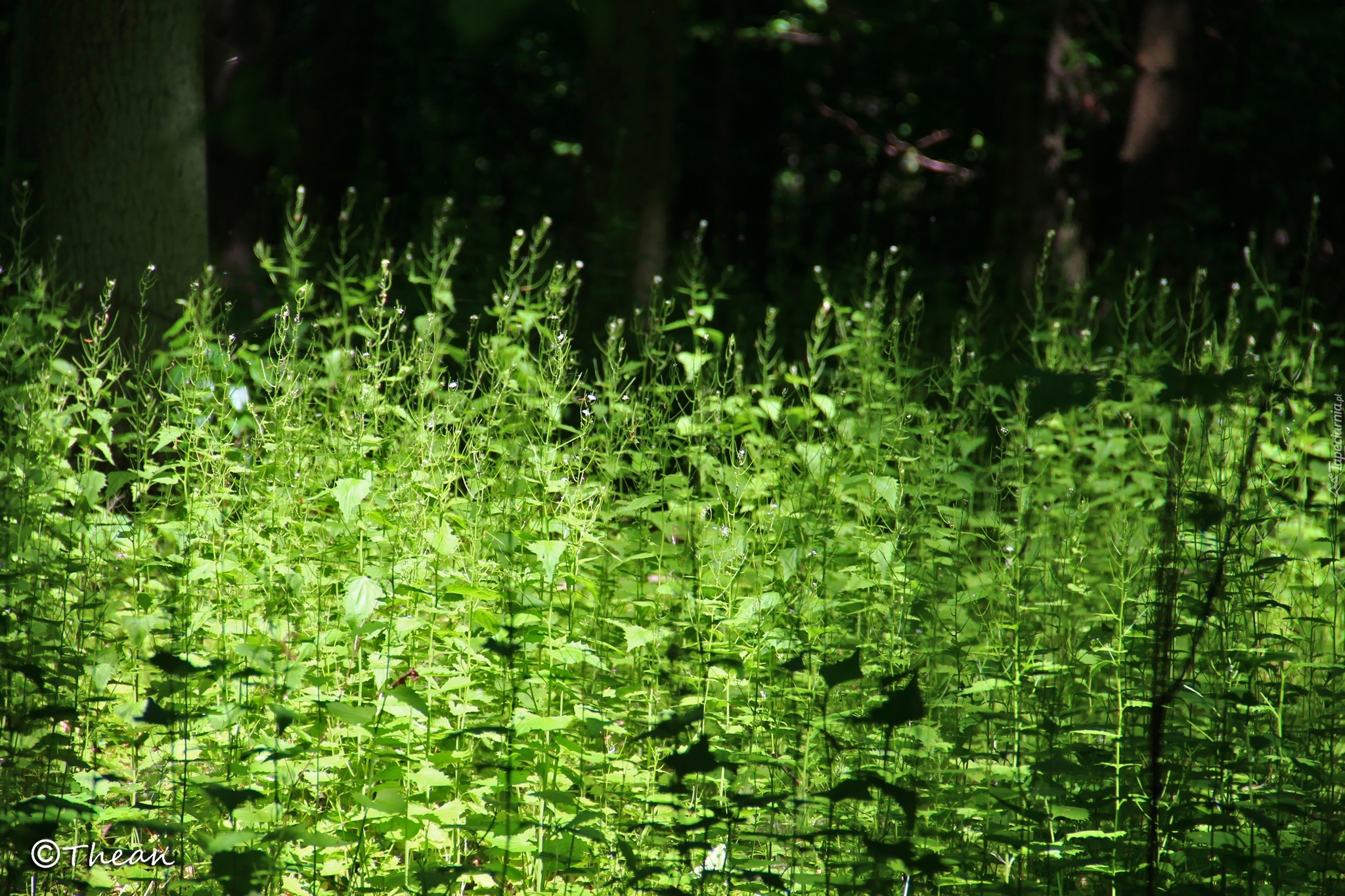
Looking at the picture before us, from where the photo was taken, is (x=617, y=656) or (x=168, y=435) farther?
(x=617, y=656)

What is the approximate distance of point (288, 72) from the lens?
30.7 ft

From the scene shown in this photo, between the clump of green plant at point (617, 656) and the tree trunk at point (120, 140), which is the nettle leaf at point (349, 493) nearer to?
the clump of green plant at point (617, 656)

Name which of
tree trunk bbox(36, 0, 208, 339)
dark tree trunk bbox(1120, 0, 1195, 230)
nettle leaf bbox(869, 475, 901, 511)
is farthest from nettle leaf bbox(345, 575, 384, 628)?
dark tree trunk bbox(1120, 0, 1195, 230)

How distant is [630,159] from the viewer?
18.3ft

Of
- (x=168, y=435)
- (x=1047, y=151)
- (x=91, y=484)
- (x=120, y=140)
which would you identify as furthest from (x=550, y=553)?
(x=1047, y=151)

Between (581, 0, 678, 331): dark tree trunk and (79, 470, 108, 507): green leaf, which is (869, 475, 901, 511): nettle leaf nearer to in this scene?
(79, 470, 108, 507): green leaf

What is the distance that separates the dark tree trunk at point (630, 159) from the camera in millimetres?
5344

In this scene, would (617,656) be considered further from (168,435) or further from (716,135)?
(716,135)

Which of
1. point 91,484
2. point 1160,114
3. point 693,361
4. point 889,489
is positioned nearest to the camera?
point 91,484

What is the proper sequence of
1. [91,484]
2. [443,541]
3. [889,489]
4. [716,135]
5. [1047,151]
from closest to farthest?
[443,541], [91,484], [889,489], [1047,151], [716,135]

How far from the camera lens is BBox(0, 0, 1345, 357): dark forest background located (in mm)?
4121

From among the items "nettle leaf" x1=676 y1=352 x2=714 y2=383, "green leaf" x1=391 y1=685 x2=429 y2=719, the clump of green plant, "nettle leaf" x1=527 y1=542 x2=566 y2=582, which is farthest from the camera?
"nettle leaf" x1=676 y1=352 x2=714 y2=383

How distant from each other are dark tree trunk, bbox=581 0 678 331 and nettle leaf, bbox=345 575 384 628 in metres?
3.06

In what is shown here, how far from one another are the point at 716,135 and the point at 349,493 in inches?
378
